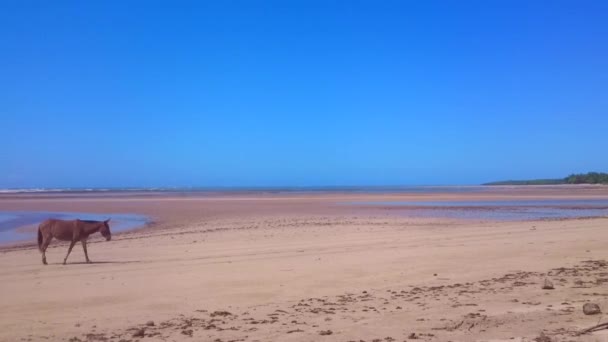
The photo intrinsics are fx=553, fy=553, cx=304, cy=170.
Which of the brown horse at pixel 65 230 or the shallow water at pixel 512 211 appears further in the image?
the shallow water at pixel 512 211

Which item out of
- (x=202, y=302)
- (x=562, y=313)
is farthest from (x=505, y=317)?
(x=202, y=302)

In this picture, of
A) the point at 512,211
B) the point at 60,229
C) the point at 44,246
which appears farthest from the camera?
the point at 512,211

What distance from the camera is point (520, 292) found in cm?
955

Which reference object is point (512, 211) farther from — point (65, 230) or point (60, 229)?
point (60, 229)

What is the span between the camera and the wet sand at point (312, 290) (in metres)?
7.43

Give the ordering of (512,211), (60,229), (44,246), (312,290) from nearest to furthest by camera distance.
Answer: (312,290)
(44,246)
(60,229)
(512,211)

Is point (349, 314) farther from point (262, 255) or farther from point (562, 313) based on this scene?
point (262, 255)

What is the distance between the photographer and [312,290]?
10211 millimetres

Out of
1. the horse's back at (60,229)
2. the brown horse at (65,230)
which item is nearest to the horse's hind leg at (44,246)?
the brown horse at (65,230)

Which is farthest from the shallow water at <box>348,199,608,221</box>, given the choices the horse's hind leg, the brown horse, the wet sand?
the horse's hind leg

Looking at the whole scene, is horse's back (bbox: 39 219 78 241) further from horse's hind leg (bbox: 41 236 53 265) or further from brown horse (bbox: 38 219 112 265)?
horse's hind leg (bbox: 41 236 53 265)

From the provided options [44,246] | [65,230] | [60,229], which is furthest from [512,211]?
[44,246]

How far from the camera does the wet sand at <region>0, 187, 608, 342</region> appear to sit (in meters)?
7.43

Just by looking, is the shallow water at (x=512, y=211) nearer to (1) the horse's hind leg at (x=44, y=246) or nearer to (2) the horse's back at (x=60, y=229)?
(2) the horse's back at (x=60, y=229)
